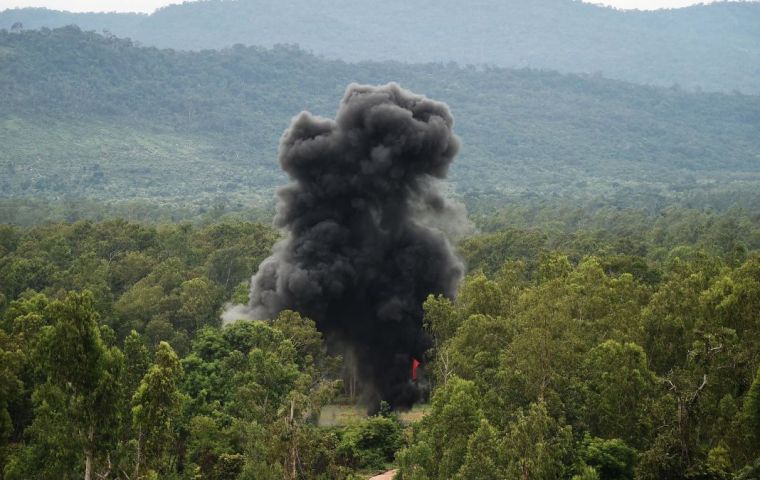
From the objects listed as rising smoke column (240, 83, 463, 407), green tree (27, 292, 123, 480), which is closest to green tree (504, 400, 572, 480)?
green tree (27, 292, 123, 480)

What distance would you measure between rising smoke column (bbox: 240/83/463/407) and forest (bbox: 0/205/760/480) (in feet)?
8.00

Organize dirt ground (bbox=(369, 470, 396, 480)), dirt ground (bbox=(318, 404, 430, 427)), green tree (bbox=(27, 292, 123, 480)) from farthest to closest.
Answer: dirt ground (bbox=(318, 404, 430, 427))
dirt ground (bbox=(369, 470, 396, 480))
green tree (bbox=(27, 292, 123, 480))

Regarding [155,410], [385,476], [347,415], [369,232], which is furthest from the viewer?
[369,232]

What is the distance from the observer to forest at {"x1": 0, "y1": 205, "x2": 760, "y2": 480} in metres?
25.2

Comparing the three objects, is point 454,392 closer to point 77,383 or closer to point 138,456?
point 138,456

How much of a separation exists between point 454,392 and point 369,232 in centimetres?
2306

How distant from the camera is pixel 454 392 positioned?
27.9 metres

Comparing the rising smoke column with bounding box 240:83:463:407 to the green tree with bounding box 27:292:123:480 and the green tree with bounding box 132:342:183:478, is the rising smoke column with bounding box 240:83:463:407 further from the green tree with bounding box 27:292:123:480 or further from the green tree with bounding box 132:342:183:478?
the green tree with bounding box 27:292:123:480

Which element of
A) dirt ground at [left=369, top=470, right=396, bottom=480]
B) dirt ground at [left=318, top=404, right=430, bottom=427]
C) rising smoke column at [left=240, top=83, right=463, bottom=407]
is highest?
rising smoke column at [left=240, top=83, right=463, bottom=407]

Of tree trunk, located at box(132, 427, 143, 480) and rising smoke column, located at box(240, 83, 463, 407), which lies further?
rising smoke column, located at box(240, 83, 463, 407)

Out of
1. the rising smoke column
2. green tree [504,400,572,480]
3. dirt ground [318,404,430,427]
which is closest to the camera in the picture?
green tree [504,400,572,480]

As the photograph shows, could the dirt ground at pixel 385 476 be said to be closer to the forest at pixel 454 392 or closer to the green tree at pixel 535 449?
the forest at pixel 454 392

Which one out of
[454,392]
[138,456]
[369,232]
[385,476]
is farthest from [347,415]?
[138,456]

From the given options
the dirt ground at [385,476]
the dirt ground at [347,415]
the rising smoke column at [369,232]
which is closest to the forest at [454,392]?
the dirt ground at [385,476]
